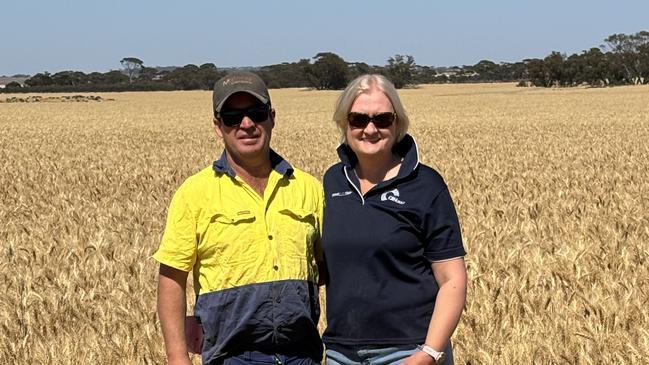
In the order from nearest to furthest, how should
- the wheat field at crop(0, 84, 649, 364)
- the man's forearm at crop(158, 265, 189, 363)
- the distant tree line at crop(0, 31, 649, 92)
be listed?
the man's forearm at crop(158, 265, 189, 363) < the wheat field at crop(0, 84, 649, 364) < the distant tree line at crop(0, 31, 649, 92)

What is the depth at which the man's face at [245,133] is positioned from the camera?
2.74 m

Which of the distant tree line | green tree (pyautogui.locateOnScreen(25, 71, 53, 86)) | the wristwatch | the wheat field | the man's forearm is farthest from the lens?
green tree (pyautogui.locateOnScreen(25, 71, 53, 86))

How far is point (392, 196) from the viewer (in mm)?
2697

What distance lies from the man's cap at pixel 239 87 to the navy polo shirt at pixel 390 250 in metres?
0.41

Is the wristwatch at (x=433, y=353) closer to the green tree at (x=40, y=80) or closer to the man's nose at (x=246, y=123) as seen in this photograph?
the man's nose at (x=246, y=123)

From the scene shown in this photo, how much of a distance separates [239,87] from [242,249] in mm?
521

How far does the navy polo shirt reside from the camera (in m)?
2.69

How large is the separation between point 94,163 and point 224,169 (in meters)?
13.6

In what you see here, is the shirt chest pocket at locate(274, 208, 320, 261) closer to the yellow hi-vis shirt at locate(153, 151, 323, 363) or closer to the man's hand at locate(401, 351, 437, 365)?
the yellow hi-vis shirt at locate(153, 151, 323, 363)

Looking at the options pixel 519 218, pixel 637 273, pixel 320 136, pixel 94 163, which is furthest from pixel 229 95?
pixel 320 136

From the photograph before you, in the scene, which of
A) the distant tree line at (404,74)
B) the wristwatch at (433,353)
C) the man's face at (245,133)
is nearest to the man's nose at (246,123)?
the man's face at (245,133)

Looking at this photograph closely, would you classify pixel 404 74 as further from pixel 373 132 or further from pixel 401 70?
pixel 373 132

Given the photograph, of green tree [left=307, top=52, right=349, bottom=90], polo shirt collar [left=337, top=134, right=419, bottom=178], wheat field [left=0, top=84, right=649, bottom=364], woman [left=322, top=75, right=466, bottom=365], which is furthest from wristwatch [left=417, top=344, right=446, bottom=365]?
green tree [left=307, top=52, right=349, bottom=90]

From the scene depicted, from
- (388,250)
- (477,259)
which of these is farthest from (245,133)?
(477,259)
